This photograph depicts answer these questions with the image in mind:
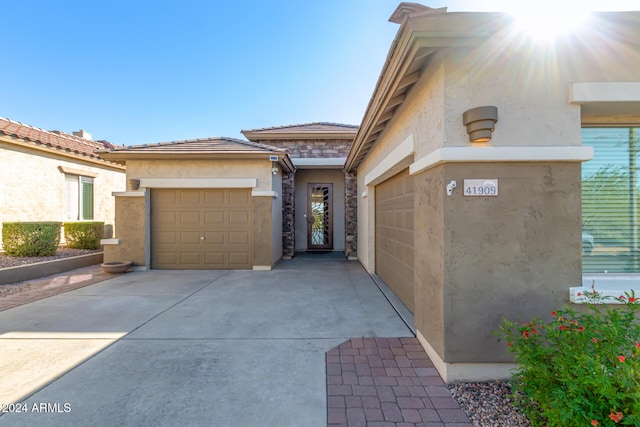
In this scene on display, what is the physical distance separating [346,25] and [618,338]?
28.5 feet

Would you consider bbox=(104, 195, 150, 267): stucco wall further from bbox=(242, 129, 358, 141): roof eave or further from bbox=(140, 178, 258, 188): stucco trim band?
bbox=(242, 129, 358, 141): roof eave

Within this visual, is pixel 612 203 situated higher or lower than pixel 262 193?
lower

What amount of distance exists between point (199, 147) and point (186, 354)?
20.0ft

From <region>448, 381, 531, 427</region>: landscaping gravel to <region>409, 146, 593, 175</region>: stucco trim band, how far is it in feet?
7.06

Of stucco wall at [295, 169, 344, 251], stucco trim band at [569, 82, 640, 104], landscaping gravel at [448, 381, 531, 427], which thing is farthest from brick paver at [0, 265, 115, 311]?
stucco trim band at [569, 82, 640, 104]

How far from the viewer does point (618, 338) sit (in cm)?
189

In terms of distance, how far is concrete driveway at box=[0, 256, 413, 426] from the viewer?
227 centimetres

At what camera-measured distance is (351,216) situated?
10.2 meters

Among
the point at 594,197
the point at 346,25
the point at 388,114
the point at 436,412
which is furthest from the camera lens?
the point at 346,25

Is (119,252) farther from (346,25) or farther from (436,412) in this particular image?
(346,25)

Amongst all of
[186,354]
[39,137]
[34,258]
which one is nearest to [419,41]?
[186,354]

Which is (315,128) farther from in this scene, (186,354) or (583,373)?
(583,373)

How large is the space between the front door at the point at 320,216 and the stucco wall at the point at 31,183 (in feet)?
30.6

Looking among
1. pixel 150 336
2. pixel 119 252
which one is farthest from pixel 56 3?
pixel 150 336
